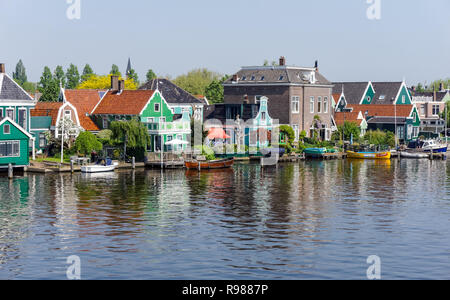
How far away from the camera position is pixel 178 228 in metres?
50.1

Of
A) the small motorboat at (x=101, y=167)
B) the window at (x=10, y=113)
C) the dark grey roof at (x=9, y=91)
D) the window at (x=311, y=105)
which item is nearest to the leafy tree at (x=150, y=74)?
the window at (x=311, y=105)

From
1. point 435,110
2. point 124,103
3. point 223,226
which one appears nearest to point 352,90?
point 435,110

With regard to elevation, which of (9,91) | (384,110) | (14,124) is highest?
(9,91)

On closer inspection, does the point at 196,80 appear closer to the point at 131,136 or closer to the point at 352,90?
the point at 352,90

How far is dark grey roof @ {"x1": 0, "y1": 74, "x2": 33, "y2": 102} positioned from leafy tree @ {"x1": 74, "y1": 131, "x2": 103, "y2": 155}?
7.87m

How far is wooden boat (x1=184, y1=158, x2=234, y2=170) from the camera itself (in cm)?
8712

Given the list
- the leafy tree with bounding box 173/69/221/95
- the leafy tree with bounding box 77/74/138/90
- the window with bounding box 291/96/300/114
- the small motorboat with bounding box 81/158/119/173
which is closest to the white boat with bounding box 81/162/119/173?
the small motorboat with bounding box 81/158/119/173

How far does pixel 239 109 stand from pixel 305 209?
2004 inches

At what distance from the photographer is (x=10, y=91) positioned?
8706 cm

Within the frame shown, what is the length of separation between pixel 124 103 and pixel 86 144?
Answer: 1323cm
